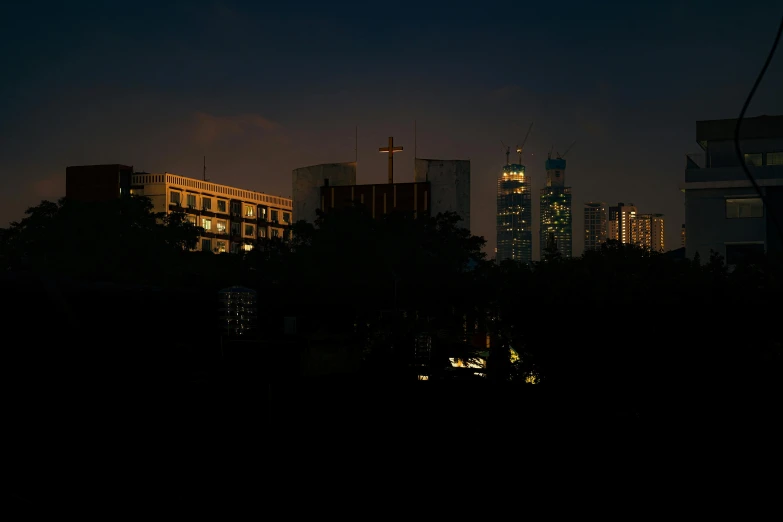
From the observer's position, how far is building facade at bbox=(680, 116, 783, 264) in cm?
4838

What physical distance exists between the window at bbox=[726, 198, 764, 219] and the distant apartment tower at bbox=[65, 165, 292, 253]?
2087 inches

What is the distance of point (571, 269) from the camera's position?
17.1m

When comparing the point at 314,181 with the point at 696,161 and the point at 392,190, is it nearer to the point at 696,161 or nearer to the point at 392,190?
the point at 392,190

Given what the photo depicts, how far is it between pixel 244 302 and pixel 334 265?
17195 mm

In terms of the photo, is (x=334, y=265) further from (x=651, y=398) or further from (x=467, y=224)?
(x=467, y=224)

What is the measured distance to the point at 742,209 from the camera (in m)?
49.0

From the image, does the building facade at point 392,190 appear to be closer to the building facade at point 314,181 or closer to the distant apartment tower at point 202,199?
the building facade at point 314,181

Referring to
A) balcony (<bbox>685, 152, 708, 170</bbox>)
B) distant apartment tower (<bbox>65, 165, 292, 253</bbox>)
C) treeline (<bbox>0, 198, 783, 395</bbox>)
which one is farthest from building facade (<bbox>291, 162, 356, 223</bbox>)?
distant apartment tower (<bbox>65, 165, 292, 253</bbox>)

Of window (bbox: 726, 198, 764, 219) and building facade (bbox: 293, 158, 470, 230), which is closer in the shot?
window (bbox: 726, 198, 764, 219)

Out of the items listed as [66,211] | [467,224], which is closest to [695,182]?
[467,224]

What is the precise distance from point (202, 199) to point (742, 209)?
72.7 m

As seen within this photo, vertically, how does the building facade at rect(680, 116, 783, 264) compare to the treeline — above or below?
above

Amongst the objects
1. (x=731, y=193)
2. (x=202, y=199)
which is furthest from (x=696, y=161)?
Result: (x=202, y=199)

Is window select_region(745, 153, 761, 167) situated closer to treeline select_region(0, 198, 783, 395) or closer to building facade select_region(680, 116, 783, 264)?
building facade select_region(680, 116, 783, 264)
